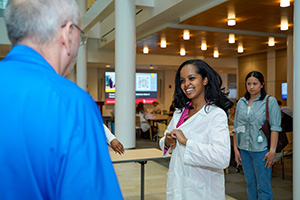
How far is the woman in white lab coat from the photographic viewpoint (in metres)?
1.77

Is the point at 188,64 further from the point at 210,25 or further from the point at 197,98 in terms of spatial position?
the point at 210,25

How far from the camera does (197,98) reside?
2.06m

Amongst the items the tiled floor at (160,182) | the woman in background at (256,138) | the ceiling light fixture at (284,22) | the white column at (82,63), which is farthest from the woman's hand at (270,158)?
the white column at (82,63)

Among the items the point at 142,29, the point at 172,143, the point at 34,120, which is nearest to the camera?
the point at 34,120

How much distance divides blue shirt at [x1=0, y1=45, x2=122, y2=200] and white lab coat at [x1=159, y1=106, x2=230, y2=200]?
1152 millimetres

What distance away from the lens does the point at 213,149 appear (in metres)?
1.75

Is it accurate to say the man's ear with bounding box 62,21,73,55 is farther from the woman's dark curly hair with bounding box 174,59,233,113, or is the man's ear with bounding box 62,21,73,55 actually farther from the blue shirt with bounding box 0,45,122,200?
the woman's dark curly hair with bounding box 174,59,233,113

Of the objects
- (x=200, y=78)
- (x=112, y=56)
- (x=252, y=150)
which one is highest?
(x=112, y=56)

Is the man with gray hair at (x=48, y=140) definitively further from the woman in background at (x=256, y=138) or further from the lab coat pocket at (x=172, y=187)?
the woman in background at (x=256, y=138)

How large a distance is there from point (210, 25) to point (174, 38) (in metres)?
2.14

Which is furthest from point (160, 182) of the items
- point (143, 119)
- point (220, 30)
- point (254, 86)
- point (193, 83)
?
point (220, 30)

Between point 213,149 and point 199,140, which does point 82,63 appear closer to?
point 199,140

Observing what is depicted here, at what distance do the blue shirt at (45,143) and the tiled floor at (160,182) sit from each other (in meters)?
3.79

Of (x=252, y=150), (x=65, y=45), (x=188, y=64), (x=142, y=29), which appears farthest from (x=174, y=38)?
(x=65, y=45)
